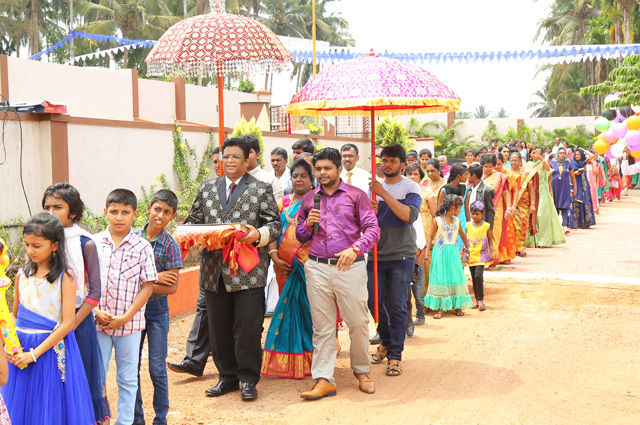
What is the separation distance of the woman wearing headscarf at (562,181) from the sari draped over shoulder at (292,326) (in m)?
12.7

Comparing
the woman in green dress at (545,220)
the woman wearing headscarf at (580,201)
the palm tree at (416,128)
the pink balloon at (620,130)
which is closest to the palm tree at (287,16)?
the palm tree at (416,128)

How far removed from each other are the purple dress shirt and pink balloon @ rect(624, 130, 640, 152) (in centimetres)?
845

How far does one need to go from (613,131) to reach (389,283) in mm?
9204

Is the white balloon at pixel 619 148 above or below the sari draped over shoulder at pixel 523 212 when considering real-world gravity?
above

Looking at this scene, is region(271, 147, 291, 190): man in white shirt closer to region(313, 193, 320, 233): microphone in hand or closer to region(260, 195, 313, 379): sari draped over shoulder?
region(260, 195, 313, 379): sari draped over shoulder

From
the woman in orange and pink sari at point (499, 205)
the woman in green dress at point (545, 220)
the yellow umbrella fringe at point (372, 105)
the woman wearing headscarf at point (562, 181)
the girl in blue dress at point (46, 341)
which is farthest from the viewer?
the woman wearing headscarf at point (562, 181)

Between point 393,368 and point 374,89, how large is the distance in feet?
7.78

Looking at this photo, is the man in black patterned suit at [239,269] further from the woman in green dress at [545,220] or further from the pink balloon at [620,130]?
the woman in green dress at [545,220]

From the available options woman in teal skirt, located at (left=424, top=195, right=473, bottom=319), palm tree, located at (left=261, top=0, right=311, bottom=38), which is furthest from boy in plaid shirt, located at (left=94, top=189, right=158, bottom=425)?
palm tree, located at (left=261, top=0, right=311, bottom=38)

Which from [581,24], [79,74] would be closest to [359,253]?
[79,74]

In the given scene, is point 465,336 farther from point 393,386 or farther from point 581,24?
point 581,24

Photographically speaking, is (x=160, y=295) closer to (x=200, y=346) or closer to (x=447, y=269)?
(x=200, y=346)

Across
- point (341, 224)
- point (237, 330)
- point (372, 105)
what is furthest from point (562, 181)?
point (237, 330)

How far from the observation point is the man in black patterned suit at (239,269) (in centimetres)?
541
